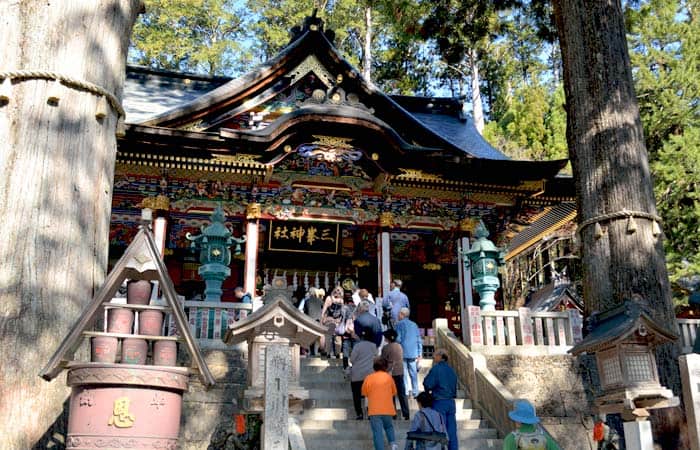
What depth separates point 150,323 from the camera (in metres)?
4.27

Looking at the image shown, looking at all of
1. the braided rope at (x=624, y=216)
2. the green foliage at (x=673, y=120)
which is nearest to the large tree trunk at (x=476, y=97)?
the green foliage at (x=673, y=120)

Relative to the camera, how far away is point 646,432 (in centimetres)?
563

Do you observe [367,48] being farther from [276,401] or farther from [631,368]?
[276,401]

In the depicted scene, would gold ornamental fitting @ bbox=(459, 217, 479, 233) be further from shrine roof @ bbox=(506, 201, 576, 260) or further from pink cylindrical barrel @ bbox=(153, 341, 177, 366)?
pink cylindrical barrel @ bbox=(153, 341, 177, 366)

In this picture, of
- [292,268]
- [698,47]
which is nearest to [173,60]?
[292,268]

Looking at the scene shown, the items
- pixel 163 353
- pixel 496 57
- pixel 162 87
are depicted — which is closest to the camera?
pixel 163 353

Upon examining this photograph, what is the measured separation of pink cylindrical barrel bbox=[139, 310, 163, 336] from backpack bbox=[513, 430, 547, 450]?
8.88ft

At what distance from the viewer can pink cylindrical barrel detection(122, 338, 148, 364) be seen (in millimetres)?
4129

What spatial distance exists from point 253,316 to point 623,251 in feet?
13.3

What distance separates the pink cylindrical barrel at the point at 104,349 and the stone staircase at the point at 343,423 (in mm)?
3717

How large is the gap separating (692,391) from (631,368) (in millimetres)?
869

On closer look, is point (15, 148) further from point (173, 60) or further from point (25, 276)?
point (173, 60)

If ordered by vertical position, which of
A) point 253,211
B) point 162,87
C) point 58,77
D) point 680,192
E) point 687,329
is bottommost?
point 687,329

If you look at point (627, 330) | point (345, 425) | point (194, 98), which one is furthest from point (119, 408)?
point (194, 98)
